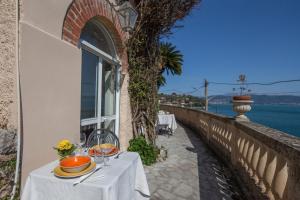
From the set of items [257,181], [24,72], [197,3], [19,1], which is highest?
[197,3]

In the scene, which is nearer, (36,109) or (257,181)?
(36,109)

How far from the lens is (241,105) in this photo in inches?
118

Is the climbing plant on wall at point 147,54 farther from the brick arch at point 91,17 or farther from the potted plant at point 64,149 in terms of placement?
the potted plant at point 64,149

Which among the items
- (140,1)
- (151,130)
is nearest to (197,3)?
(140,1)

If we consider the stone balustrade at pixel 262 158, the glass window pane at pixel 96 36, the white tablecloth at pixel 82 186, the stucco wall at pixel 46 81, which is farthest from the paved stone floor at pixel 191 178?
the glass window pane at pixel 96 36

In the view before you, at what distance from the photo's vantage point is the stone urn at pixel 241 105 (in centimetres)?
292

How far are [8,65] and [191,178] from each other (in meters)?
2.88

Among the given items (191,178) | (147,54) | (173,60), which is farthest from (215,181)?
(173,60)

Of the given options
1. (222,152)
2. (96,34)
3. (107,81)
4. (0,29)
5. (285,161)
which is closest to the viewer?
(0,29)

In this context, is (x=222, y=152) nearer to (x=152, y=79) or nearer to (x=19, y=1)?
(x=152, y=79)

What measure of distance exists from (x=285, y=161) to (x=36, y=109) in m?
2.22

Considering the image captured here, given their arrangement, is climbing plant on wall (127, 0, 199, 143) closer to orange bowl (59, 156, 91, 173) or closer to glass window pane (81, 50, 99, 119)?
glass window pane (81, 50, 99, 119)

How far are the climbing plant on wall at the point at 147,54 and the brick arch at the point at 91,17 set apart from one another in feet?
0.94

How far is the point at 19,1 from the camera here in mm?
1446
